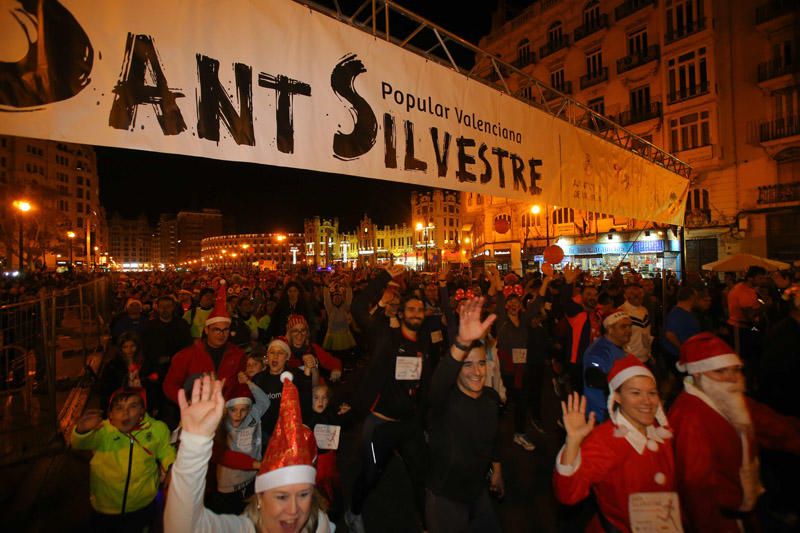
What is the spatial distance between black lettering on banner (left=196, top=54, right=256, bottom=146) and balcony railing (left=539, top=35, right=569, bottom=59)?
3003 cm

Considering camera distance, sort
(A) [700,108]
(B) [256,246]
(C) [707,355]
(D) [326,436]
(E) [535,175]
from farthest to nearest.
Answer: (B) [256,246] → (A) [700,108] → (E) [535,175] → (D) [326,436] → (C) [707,355]

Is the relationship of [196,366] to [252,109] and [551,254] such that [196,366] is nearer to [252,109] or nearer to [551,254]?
[252,109]

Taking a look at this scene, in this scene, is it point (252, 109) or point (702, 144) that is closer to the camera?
point (252, 109)

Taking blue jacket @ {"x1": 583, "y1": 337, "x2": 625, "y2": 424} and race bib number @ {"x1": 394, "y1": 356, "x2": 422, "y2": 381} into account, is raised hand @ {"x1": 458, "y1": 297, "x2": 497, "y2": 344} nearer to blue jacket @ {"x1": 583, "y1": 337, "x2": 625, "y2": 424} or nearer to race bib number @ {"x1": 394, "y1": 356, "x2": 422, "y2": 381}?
race bib number @ {"x1": 394, "y1": 356, "x2": 422, "y2": 381}

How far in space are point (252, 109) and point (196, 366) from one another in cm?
267

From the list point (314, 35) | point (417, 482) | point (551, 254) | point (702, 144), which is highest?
point (702, 144)

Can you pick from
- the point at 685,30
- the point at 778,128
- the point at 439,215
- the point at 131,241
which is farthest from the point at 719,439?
the point at 131,241

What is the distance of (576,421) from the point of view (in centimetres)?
206

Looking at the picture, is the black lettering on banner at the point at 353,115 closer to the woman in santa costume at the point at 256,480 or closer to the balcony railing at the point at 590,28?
the woman in santa costume at the point at 256,480

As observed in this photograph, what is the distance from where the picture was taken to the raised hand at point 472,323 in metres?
2.54

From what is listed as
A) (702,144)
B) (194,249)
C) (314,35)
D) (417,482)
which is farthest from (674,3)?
(194,249)

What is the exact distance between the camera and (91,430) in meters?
2.62

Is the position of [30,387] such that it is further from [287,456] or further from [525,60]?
[525,60]

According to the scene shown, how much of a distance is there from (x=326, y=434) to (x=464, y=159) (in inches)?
127
